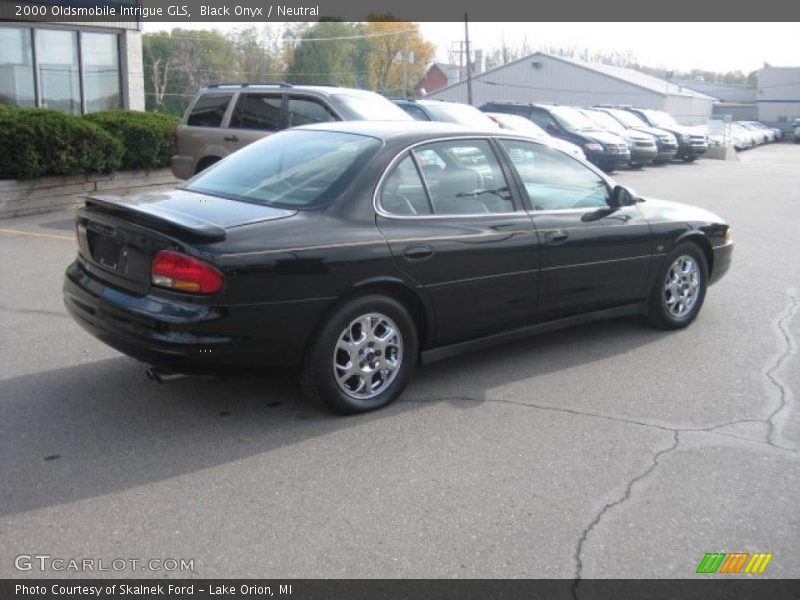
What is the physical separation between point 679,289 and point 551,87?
2172 inches

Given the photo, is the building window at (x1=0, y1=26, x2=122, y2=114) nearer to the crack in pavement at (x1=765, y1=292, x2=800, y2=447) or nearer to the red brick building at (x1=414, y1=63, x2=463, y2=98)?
the crack in pavement at (x1=765, y1=292, x2=800, y2=447)

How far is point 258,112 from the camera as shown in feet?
37.6

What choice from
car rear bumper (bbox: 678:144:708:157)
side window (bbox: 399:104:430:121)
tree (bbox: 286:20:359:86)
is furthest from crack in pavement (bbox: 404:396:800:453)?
tree (bbox: 286:20:359:86)

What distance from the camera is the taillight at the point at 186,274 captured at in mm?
4480

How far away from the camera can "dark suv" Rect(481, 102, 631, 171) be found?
79.7 feet

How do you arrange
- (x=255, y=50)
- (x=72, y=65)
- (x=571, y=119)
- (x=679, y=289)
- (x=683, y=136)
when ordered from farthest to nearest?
(x=255, y=50)
(x=683, y=136)
(x=571, y=119)
(x=72, y=65)
(x=679, y=289)

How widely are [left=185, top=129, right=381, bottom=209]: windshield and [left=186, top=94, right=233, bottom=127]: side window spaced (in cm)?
609

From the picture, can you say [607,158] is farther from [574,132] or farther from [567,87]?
[567,87]

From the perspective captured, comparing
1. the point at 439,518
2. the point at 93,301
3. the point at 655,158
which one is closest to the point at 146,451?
the point at 93,301

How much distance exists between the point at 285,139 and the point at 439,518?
120 inches

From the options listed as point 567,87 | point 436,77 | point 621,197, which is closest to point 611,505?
point 621,197

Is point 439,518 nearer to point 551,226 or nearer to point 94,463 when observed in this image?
point 94,463

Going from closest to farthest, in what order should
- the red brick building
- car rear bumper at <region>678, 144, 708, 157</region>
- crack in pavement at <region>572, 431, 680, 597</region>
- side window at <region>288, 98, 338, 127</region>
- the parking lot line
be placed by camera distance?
1. crack in pavement at <region>572, 431, 680, 597</region>
2. the parking lot line
3. side window at <region>288, 98, 338, 127</region>
4. car rear bumper at <region>678, 144, 708, 157</region>
5. the red brick building

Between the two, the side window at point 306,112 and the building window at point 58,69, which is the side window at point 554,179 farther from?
the building window at point 58,69
